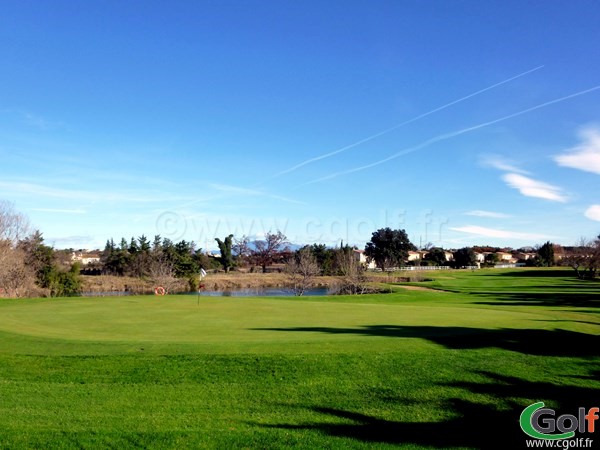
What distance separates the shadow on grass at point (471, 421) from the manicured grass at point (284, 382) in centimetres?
3

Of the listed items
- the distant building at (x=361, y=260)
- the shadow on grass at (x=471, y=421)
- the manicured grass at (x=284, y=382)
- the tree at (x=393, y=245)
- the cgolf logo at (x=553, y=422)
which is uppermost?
the tree at (x=393, y=245)

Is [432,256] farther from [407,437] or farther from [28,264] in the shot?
[407,437]

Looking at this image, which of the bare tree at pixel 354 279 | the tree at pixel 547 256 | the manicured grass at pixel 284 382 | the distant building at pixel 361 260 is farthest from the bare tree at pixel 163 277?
the tree at pixel 547 256

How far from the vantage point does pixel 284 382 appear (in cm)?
905

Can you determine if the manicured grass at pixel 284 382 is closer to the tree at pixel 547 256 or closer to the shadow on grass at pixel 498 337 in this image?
the shadow on grass at pixel 498 337

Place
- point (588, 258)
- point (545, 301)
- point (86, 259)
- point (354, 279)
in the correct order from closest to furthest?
point (545, 301), point (354, 279), point (588, 258), point (86, 259)

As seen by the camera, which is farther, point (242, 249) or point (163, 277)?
point (242, 249)

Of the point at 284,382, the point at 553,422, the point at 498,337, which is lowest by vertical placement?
the point at 553,422

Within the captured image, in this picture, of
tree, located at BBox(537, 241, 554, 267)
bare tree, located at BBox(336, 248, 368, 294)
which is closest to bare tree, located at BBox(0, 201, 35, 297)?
bare tree, located at BBox(336, 248, 368, 294)

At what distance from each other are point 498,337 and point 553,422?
17.3 ft

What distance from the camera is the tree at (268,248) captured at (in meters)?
92.6

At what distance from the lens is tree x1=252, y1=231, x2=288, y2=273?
92.6 meters

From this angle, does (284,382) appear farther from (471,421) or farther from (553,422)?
(553,422)

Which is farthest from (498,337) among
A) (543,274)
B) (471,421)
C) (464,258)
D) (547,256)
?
(547,256)
